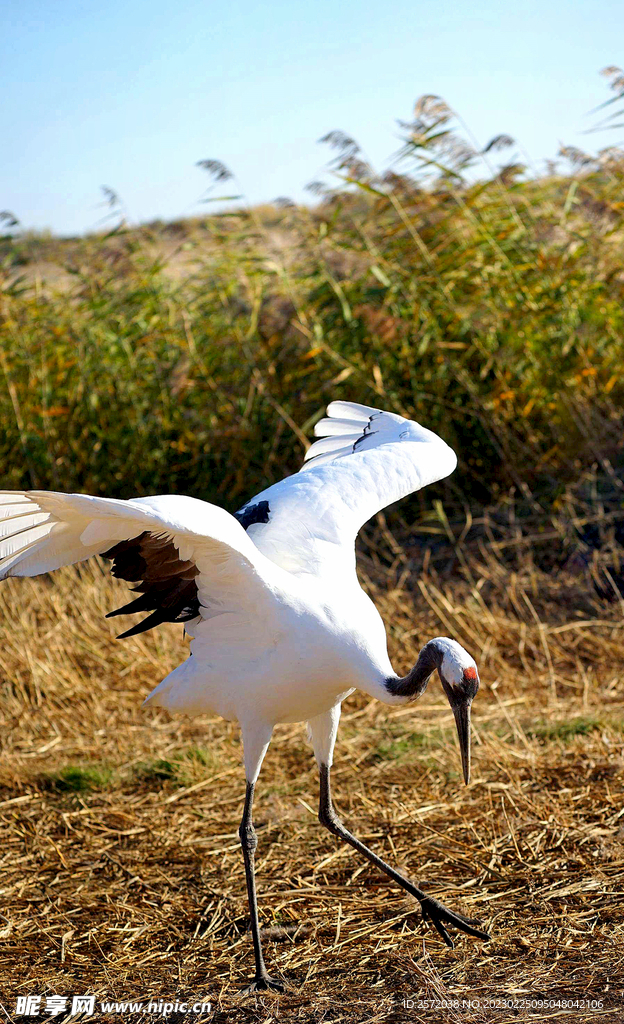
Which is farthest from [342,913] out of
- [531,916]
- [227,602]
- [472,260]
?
[472,260]

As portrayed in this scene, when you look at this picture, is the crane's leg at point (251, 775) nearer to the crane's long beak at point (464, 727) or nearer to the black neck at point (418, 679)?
the black neck at point (418, 679)

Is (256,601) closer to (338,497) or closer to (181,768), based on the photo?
(338,497)

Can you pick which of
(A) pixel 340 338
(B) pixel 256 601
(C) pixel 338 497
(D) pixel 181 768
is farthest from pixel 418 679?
(A) pixel 340 338

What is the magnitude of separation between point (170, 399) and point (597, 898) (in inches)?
204

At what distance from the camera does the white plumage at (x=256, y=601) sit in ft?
10.1

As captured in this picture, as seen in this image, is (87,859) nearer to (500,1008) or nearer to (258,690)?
(258,690)

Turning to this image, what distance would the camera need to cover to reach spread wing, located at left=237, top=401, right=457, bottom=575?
3.77 m

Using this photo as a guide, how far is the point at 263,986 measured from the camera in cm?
313

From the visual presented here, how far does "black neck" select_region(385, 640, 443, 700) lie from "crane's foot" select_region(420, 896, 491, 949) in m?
0.71

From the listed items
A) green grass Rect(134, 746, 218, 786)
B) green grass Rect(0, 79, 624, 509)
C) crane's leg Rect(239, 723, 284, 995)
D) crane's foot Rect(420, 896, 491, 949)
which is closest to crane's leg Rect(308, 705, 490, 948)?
crane's foot Rect(420, 896, 491, 949)

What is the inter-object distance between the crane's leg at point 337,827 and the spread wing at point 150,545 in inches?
23.9

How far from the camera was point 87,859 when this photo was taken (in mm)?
3938

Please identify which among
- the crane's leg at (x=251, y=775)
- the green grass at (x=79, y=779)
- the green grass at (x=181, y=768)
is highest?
the crane's leg at (x=251, y=775)

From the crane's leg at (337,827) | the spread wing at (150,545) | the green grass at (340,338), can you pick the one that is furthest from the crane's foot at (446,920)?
the green grass at (340,338)
